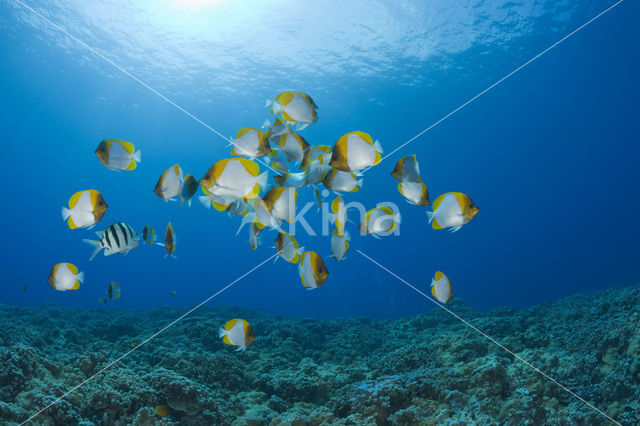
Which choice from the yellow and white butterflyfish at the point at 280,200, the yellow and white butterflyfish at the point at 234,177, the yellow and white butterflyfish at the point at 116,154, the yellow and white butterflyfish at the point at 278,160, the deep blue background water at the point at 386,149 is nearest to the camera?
the yellow and white butterflyfish at the point at 234,177

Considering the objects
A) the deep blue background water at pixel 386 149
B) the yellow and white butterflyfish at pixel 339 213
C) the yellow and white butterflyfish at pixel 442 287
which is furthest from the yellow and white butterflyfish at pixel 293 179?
the deep blue background water at pixel 386 149

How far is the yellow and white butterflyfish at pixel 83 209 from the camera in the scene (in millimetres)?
3223

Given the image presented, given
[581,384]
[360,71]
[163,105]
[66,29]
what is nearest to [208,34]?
[66,29]

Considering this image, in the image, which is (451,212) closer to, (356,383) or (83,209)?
(356,383)

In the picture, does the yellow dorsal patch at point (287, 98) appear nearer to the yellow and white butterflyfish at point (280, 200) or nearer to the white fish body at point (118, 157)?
the yellow and white butterflyfish at point (280, 200)

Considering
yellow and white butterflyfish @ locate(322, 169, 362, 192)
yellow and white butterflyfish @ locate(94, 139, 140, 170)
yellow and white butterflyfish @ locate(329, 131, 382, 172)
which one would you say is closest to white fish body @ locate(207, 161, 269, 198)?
yellow and white butterflyfish @ locate(329, 131, 382, 172)

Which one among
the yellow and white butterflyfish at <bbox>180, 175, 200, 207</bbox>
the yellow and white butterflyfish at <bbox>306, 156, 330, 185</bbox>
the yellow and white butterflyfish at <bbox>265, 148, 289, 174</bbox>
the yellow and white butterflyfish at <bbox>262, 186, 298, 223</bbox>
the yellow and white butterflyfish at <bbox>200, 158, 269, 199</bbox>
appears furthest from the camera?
the yellow and white butterflyfish at <bbox>265, 148, 289, 174</bbox>

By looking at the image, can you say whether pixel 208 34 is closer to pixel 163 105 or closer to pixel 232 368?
pixel 163 105

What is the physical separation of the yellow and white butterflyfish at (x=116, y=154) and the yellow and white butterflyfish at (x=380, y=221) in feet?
8.75

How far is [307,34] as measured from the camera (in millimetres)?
19984

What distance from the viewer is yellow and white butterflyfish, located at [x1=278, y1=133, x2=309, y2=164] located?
385 cm

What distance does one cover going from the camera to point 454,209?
324cm

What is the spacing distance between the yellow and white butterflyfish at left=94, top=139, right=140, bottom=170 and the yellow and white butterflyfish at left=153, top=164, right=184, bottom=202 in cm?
43

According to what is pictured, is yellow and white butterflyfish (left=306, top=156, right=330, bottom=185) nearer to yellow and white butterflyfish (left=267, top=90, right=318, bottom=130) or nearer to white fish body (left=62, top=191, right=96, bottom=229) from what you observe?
yellow and white butterflyfish (left=267, top=90, right=318, bottom=130)
